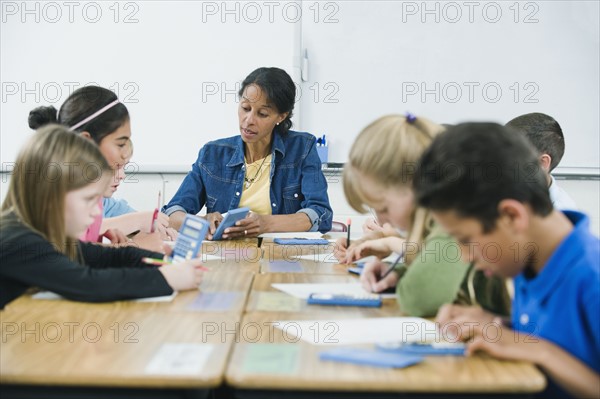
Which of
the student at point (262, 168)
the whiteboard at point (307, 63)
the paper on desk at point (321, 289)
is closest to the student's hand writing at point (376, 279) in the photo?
the paper on desk at point (321, 289)

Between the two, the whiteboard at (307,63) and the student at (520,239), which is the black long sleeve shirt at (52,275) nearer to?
the student at (520,239)

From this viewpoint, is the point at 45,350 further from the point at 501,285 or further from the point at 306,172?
the point at 306,172

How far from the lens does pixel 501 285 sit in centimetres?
165

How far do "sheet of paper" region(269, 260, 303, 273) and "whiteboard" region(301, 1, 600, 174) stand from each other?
2026mm

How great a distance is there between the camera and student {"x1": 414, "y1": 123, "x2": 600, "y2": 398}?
119 centimetres

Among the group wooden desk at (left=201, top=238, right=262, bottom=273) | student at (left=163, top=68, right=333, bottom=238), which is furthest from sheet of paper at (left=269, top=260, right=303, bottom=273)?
student at (left=163, top=68, right=333, bottom=238)

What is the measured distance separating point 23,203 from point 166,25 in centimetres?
264

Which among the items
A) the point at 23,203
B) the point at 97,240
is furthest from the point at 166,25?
the point at 23,203

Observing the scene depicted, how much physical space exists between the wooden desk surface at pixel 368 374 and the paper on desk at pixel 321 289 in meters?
0.50

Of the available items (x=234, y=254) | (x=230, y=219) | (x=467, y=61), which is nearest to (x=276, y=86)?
(x=230, y=219)

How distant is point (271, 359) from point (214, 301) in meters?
0.51

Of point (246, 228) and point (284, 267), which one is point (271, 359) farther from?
point (246, 228)

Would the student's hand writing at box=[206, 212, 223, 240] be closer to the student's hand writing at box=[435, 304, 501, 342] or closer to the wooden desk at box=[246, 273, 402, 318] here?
the wooden desk at box=[246, 273, 402, 318]

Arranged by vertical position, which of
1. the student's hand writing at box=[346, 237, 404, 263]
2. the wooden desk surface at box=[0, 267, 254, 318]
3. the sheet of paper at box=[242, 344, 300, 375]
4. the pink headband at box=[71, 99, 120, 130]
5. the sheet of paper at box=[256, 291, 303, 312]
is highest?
the pink headband at box=[71, 99, 120, 130]
